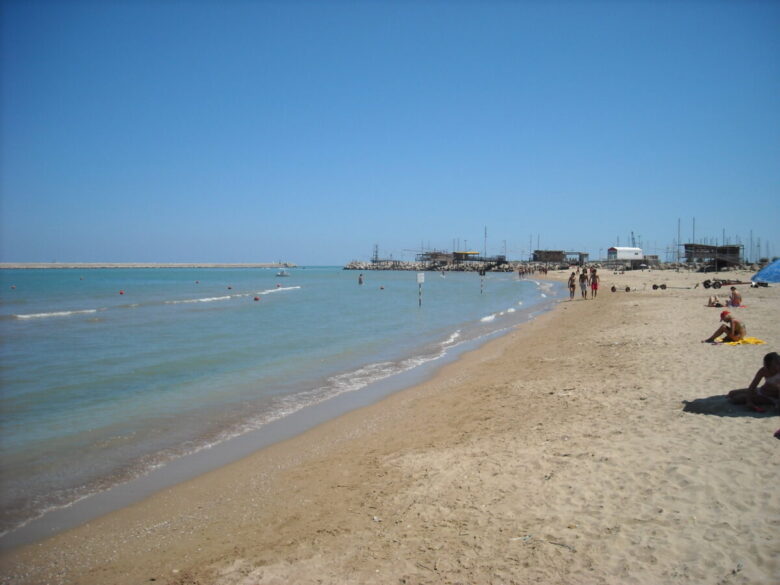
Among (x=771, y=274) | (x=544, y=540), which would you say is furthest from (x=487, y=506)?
(x=771, y=274)

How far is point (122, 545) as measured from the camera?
479cm

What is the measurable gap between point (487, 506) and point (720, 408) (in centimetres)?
410

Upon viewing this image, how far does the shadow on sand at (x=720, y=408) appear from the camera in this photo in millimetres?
6132

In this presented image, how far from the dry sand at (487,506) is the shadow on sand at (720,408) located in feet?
0.14

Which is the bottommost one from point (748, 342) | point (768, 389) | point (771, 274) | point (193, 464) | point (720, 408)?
point (193, 464)

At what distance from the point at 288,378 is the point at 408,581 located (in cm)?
915

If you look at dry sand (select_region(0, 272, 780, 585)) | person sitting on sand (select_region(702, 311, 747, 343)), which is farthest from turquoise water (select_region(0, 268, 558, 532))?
person sitting on sand (select_region(702, 311, 747, 343))

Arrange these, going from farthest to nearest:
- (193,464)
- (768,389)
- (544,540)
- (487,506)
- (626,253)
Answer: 1. (626,253)
2. (193,464)
3. (768,389)
4. (487,506)
5. (544,540)

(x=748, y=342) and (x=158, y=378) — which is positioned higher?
(x=748, y=342)

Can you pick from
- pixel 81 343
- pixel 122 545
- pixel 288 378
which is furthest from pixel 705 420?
pixel 81 343

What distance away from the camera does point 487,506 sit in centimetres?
462

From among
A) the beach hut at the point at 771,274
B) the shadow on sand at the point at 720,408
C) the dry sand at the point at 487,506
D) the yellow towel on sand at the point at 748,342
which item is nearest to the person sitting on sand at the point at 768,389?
the shadow on sand at the point at 720,408

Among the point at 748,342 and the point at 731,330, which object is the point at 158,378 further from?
the point at 748,342

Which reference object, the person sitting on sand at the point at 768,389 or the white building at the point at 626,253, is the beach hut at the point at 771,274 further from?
the white building at the point at 626,253
